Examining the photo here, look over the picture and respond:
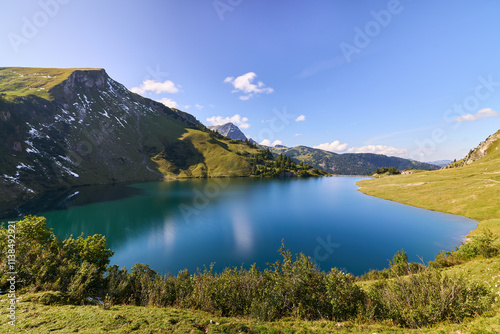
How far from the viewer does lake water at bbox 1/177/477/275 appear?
39.6 meters

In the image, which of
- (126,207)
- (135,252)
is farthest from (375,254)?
(126,207)

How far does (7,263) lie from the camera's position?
20.4 meters

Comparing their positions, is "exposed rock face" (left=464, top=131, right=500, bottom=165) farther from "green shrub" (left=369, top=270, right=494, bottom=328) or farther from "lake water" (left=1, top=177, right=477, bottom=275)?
"green shrub" (left=369, top=270, right=494, bottom=328)

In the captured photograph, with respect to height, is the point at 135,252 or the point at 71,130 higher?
the point at 71,130

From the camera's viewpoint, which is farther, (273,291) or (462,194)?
(462,194)

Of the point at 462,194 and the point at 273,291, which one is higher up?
the point at 462,194

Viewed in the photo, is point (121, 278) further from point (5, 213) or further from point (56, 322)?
point (5, 213)

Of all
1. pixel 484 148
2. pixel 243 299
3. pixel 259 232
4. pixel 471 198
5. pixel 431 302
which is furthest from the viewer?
pixel 484 148

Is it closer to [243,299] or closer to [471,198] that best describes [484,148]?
[471,198]

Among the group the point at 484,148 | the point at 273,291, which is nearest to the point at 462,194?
the point at 273,291

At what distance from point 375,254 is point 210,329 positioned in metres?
41.4

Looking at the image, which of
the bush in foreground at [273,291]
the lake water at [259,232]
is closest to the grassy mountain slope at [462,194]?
the lake water at [259,232]

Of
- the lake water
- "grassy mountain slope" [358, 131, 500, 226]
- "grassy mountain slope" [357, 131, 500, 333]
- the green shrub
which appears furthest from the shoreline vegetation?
"grassy mountain slope" [358, 131, 500, 226]

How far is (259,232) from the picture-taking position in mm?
53875
